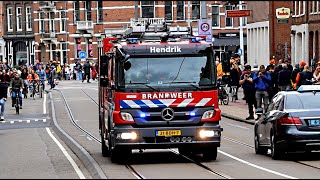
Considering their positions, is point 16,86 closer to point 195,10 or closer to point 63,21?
point 195,10

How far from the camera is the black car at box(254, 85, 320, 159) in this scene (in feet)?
62.8

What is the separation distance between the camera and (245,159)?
19.8 meters

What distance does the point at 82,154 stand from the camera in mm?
21078

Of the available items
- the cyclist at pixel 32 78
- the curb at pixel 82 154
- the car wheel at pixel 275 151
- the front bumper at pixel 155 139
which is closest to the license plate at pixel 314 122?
the car wheel at pixel 275 151

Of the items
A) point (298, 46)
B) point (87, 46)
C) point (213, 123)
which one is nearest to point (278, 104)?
point (213, 123)

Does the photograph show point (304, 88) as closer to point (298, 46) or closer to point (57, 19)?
point (298, 46)

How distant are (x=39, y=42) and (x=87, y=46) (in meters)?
9.12

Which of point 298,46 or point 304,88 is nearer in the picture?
point 304,88

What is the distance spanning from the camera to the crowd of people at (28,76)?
43153 millimetres

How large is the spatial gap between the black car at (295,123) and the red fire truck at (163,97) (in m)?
1.36

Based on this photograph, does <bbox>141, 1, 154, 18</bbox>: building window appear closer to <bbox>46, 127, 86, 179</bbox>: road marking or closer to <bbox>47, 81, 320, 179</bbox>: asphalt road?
<bbox>46, 127, 86, 179</bbox>: road marking

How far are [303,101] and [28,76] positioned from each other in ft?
124

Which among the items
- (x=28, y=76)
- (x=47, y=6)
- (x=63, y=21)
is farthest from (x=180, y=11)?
(x=28, y=76)

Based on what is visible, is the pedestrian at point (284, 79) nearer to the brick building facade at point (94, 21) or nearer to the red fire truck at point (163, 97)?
the red fire truck at point (163, 97)
